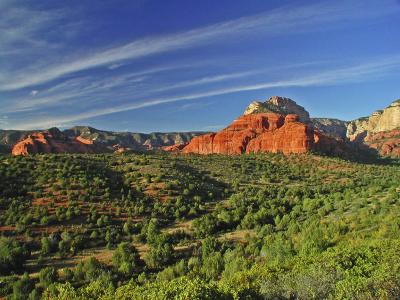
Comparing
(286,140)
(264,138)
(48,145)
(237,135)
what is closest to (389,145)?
(264,138)

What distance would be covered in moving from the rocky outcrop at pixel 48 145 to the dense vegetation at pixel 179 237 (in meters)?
56.5

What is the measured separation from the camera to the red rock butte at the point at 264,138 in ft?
365

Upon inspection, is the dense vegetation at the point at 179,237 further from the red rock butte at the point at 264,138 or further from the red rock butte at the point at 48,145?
the red rock butte at the point at 48,145

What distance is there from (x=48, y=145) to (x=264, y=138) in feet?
227

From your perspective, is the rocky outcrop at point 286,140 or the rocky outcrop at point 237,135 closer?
the rocky outcrop at point 286,140

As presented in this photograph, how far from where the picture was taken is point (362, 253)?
2023cm

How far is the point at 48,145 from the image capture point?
126m

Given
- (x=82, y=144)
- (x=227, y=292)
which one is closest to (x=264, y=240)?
(x=227, y=292)

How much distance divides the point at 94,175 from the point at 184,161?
31432 millimetres

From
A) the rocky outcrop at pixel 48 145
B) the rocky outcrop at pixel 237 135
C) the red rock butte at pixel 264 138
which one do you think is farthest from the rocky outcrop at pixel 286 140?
the rocky outcrop at pixel 48 145

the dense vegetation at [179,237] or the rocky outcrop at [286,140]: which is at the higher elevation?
the rocky outcrop at [286,140]

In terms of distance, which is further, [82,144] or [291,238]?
[82,144]

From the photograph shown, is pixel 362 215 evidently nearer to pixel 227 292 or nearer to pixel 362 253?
pixel 362 253

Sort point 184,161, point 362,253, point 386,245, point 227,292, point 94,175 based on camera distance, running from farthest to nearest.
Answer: point 184,161 < point 94,175 < point 386,245 < point 362,253 < point 227,292
